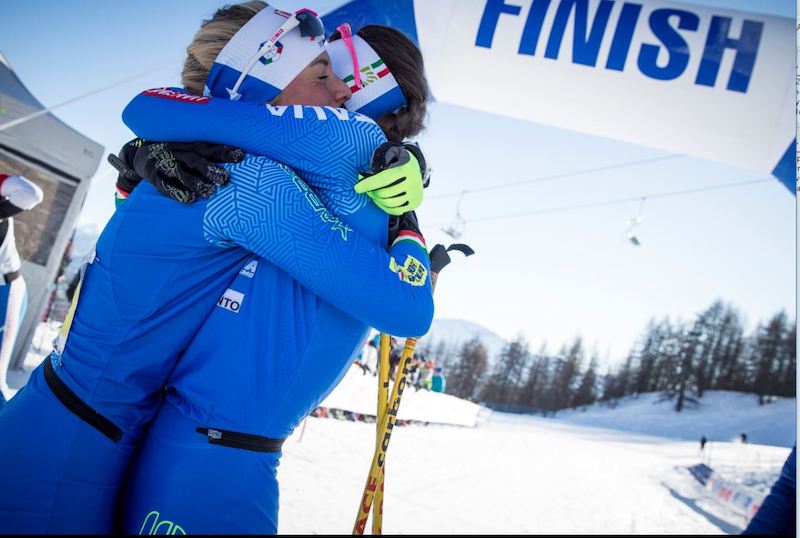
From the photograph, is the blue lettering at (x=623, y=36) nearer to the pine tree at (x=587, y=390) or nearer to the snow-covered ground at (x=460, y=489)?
the snow-covered ground at (x=460, y=489)

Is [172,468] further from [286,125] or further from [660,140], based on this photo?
[660,140]

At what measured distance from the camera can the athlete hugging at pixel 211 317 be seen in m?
1.10

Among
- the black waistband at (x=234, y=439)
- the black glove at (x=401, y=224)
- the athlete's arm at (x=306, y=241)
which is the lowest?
the black waistband at (x=234, y=439)

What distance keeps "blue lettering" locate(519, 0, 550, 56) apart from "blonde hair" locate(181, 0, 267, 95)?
362cm

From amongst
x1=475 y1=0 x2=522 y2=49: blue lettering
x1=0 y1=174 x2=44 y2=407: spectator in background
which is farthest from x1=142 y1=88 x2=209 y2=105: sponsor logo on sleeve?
x1=475 y1=0 x2=522 y2=49: blue lettering

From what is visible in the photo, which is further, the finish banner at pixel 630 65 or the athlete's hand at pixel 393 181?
the finish banner at pixel 630 65

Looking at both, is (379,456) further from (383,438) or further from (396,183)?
(396,183)

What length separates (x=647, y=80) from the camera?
14.6 feet

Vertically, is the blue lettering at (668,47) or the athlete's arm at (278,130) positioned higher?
the blue lettering at (668,47)

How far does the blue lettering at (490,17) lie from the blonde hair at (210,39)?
3.55 meters

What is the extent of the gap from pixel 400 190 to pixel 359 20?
11.8 feet

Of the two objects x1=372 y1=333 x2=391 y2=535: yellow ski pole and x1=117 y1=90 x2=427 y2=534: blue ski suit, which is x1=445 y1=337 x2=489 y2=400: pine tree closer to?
x1=372 y1=333 x2=391 y2=535: yellow ski pole

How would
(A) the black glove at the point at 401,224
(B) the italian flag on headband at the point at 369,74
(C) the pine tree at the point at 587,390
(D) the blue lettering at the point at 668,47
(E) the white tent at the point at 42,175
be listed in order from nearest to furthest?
(A) the black glove at the point at 401,224, (B) the italian flag on headband at the point at 369,74, (D) the blue lettering at the point at 668,47, (E) the white tent at the point at 42,175, (C) the pine tree at the point at 587,390

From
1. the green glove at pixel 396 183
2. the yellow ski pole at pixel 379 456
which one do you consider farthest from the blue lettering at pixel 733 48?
the green glove at pixel 396 183
